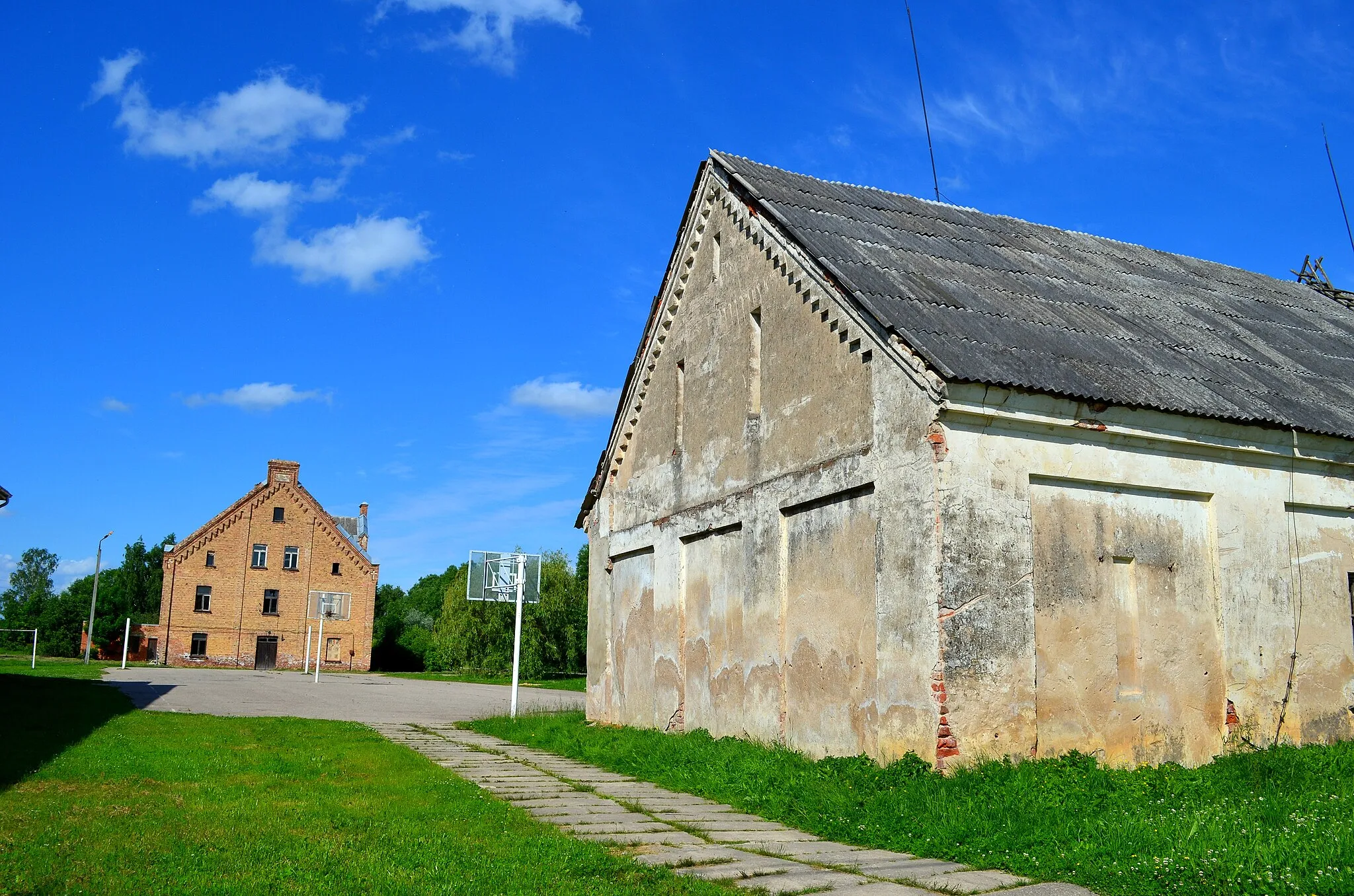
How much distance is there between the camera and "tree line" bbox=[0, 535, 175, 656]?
70875 millimetres

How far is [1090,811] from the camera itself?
303 inches

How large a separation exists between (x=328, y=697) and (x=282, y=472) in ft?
109

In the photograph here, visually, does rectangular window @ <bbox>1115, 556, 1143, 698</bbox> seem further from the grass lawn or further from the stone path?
the grass lawn

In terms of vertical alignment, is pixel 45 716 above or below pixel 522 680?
above

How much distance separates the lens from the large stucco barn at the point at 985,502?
9.35 metres

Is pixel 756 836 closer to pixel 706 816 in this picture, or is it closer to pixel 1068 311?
pixel 706 816

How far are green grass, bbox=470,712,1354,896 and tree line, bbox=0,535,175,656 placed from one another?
63.5 m

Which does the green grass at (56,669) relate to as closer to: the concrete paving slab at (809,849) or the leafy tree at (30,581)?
the concrete paving slab at (809,849)

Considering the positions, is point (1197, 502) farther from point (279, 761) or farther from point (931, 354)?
point (279, 761)

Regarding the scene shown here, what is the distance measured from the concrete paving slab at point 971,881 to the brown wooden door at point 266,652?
5447 cm

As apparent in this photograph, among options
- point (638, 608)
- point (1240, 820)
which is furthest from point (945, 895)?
point (638, 608)

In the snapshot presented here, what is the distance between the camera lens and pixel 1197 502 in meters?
10.6

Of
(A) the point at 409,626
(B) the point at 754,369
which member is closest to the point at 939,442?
(B) the point at 754,369

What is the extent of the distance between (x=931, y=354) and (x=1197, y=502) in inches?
143
